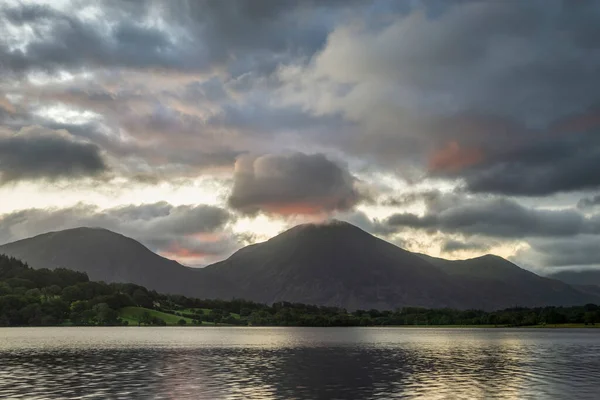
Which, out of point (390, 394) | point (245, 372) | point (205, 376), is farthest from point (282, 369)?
point (390, 394)

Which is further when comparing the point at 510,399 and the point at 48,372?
the point at 48,372

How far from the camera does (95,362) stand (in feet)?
340

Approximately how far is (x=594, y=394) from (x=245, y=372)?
46017 mm

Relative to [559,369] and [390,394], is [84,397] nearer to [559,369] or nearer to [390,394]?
[390,394]

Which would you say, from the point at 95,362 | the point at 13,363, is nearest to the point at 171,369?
the point at 95,362

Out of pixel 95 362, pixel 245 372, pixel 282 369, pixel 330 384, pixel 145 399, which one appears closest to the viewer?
pixel 145 399

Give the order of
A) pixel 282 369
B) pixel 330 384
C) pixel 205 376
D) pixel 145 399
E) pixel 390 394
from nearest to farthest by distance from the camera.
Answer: pixel 145 399
pixel 390 394
pixel 330 384
pixel 205 376
pixel 282 369

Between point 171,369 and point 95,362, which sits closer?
point 171,369

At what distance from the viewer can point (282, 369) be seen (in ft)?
309

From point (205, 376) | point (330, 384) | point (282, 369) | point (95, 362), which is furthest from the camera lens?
point (95, 362)

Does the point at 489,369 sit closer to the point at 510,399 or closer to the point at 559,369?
the point at 559,369

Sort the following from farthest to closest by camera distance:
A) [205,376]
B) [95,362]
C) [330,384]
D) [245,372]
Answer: [95,362]
[245,372]
[205,376]
[330,384]

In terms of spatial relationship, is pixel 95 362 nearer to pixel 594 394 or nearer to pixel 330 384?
pixel 330 384

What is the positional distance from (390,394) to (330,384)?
467 inches
